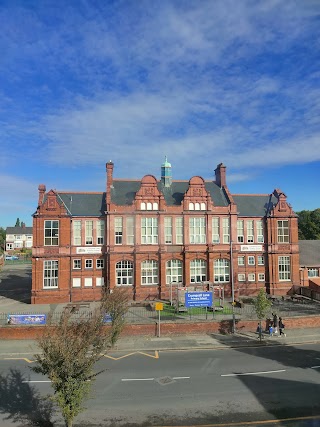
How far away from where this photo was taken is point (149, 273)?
4166 cm

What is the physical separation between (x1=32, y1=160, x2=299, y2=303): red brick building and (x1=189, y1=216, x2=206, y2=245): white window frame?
13cm

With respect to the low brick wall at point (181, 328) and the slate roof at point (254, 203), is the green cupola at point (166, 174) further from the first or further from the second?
the low brick wall at point (181, 328)

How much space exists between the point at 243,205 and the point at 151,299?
18.1 metres

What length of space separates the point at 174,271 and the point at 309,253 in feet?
70.7

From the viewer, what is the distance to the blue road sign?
2991 cm

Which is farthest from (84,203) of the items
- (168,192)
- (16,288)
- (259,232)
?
(259,232)

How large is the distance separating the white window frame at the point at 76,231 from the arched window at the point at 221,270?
17481 millimetres

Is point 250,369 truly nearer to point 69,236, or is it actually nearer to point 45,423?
point 45,423

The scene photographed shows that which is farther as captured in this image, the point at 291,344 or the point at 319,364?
the point at 291,344

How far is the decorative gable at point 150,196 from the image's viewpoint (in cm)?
4222

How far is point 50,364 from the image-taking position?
1134 centimetres

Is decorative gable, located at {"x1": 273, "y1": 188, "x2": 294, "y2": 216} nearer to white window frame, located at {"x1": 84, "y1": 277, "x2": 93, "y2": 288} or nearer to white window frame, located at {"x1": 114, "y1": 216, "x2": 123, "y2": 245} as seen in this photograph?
white window frame, located at {"x1": 114, "y1": 216, "x2": 123, "y2": 245}

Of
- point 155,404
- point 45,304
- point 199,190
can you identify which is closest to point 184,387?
point 155,404

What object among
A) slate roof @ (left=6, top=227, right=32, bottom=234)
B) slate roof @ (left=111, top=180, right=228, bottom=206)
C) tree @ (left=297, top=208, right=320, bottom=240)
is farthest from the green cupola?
slate roof @ (left=6, top=227, right=32, bottom=234)
